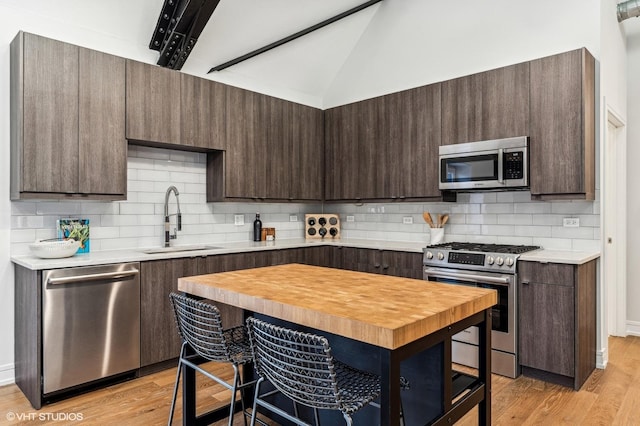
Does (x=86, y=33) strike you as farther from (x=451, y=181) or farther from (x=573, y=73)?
(x=573, y=73)

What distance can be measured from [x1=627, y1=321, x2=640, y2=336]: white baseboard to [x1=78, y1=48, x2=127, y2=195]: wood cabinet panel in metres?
4.88

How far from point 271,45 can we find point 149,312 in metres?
2.83

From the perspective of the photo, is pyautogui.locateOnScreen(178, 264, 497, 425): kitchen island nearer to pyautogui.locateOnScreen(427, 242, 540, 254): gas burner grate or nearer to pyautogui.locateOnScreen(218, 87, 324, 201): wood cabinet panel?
pyautogui.locateOnScreen(427, 242, 540, 254): gas burner grate

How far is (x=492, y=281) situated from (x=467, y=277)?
21 cm

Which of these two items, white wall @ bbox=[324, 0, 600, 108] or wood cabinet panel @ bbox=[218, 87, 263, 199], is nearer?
white wall @ bbox=[324, 0, 600, 108]

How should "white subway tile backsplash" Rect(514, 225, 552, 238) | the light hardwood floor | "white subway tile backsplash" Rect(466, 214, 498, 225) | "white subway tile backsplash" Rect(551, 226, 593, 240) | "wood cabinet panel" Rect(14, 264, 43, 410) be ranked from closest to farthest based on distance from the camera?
the light hardwood floor, "wood cabinet panel" Rect(14, 264, 43, 410), "white subway tile backsplash" Rect(551, 226, 593, 240), "white subway tile backsplash" Rect(514, 225, 552, 238), "white subway tile backsplash" Rect(466, 214, 498, 225)

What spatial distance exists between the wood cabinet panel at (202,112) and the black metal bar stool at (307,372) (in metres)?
2.58

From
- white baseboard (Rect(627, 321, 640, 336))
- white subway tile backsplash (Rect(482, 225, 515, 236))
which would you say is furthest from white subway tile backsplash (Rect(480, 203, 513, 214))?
white baseboard (Rect(627, 321, 640, 336))

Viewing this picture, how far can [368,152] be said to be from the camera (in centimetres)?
469

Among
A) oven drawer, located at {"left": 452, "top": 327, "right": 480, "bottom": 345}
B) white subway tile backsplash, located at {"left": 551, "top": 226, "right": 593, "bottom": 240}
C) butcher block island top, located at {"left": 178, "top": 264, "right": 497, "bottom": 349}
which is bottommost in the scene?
oven drawer, located at {"left": 452, "top": 327, "right": 480, "bottom": 345}

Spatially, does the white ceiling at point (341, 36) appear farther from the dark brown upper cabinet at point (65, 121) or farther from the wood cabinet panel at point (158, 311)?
the wood cabinet panel at point (158, 311)

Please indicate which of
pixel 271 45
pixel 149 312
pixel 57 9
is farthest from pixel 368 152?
pixel 57 9

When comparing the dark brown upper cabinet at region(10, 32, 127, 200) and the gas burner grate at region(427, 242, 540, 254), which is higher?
the dark brown upper cabinet at region(10, 32, 127, 200)

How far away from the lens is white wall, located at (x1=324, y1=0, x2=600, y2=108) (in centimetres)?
360
